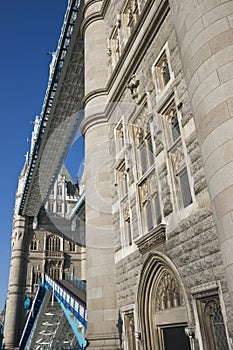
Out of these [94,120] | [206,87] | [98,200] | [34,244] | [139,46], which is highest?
[34,244]

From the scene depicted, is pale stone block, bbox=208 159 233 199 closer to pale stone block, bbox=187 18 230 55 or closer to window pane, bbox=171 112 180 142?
pale stone block, bbox=187 18 230 55

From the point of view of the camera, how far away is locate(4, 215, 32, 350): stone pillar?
4000 cm

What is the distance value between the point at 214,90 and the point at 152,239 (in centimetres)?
364

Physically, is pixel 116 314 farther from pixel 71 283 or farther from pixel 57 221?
pixel 57 221

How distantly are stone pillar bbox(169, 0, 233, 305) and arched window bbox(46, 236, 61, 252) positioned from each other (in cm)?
4478

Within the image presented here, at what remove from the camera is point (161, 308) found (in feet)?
25.3

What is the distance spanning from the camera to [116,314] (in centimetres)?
951

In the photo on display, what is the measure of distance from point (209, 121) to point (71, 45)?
1763cm

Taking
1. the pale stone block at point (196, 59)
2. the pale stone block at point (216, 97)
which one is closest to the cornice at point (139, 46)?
the pale stone block at point (196, 59)

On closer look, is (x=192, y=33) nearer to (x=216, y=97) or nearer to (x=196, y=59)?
(x=196, y=59)

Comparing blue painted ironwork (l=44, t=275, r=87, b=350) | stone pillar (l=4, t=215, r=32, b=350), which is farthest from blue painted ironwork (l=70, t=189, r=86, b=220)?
blue painted ironwork (l=44, t=275, r=87, b=350)

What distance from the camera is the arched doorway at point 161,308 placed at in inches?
275

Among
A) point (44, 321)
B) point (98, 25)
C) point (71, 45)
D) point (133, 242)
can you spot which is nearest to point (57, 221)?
point (44, 321)

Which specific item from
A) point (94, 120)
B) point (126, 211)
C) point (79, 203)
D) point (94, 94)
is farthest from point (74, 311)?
point (79, 203)
